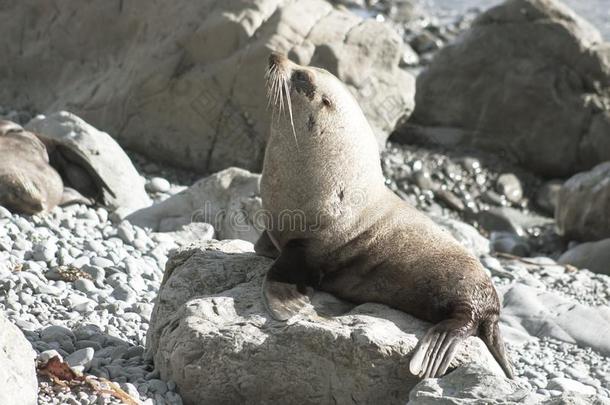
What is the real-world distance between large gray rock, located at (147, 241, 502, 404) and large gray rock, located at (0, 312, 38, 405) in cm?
94

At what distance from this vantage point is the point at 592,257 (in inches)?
447

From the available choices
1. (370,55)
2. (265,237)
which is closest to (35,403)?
(265,237)

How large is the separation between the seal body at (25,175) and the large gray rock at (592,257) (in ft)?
17.6

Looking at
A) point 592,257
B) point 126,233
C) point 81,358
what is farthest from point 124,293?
point 592,257

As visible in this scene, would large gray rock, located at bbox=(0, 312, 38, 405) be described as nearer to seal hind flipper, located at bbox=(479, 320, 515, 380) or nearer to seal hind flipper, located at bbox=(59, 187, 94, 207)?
seal hind flipper, located at bbox=(479, 320, 515, 380)

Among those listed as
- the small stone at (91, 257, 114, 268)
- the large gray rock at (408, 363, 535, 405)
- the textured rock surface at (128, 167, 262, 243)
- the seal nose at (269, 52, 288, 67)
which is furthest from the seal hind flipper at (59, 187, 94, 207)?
the large gray rock at (408, 363, 535, 405)

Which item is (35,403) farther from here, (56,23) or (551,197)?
(551,197)

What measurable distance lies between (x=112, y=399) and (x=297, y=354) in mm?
945

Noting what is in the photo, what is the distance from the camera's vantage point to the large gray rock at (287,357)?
18.1ft

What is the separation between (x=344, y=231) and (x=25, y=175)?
12.0 feet

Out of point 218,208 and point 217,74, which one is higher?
point 217,74

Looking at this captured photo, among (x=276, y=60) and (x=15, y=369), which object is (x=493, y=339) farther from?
(x=15, y=369)

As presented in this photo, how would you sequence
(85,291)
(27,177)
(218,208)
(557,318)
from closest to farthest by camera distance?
(85,291)
(557,318)
(27,177)
(218,208)

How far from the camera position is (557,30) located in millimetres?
→ 15078
